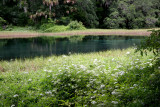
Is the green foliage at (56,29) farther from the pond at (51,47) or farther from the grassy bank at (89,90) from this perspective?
the grassy bank at (89,90)

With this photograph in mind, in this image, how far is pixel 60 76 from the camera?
567cm

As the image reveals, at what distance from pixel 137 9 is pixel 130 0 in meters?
3.13

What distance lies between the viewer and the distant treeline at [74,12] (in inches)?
1619

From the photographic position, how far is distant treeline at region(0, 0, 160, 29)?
41125mm

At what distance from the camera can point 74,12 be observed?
43156 millimetres

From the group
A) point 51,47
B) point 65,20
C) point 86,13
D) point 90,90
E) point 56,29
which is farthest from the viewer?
point 86,13

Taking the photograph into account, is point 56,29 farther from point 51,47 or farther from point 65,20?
point 51,47

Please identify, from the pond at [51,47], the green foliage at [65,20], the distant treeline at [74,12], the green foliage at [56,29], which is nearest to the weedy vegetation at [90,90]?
the pond at [51,47]

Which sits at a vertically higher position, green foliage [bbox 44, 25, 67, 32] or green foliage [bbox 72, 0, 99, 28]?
green foliage [bbox 72, 0, 99, 28]

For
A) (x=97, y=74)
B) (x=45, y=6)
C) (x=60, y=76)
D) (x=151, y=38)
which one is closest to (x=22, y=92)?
(x=60, y=76)

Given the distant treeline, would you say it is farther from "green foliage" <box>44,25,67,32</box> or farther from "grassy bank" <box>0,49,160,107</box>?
"grassy bank" <box>0,49,160,107</box>

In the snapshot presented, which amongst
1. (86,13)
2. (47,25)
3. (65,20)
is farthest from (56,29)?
(86,13)

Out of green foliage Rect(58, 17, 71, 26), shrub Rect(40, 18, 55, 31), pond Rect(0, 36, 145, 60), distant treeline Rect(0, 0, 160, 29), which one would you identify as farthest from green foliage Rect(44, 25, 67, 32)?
pond Rect(0, 36, 145, 60)

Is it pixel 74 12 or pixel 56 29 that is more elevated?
pixel 74 12
